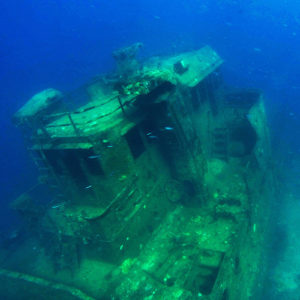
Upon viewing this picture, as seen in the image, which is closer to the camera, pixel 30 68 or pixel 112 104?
pixel 112 104

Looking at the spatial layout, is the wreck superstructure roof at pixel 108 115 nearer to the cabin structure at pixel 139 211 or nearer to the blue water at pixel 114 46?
the cabin structure at pixel 139 211

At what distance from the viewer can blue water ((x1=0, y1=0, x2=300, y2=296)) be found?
97.1 feet

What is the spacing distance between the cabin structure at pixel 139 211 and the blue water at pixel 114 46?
46.4ft

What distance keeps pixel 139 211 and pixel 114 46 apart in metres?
46.2

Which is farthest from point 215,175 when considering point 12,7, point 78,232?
point 12,7

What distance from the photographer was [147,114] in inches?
336

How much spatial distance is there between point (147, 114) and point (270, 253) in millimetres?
8978

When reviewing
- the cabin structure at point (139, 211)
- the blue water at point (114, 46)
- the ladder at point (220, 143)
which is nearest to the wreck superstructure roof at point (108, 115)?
the cabin structure at point (139, 211)

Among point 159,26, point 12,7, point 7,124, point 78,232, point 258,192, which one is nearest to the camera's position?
point 78,232

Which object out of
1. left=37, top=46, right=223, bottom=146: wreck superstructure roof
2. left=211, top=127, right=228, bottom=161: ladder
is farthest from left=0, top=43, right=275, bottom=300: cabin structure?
left=211, top=127, right=228, bottom=161: ladder

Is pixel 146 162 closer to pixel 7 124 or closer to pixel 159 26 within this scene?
pixel 7 124

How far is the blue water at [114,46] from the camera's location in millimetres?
29594

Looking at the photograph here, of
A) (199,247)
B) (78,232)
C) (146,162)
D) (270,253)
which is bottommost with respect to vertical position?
(270,253)

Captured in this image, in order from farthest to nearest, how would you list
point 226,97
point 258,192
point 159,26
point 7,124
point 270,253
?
point 159,26 < point 7,124 < point 226,97 < point 270,253 < point 258,192
